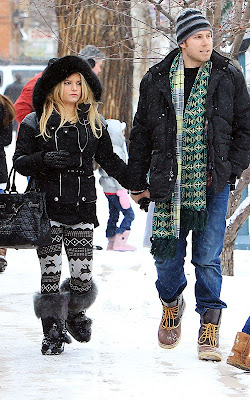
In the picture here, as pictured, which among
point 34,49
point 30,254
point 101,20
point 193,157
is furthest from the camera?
point 34,49

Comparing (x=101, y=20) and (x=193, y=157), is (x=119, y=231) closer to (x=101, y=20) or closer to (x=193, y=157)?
(x=101, y=20)

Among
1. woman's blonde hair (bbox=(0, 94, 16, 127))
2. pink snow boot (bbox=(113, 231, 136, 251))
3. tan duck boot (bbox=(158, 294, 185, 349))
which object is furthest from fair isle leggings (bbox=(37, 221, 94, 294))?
pink snow boot (bbox=(113, 231, 136, 251))

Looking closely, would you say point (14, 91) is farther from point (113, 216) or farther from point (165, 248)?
point (165, 248)

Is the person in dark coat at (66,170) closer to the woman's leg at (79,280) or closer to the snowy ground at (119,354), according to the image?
the woman's leg at (79,280)

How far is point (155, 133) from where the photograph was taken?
5055 millimetres

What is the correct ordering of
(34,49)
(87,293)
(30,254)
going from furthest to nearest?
1. (34,49)
2. (30,254)
3. (87,293)

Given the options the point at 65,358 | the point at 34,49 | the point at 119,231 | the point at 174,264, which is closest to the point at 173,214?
the point at 174,264

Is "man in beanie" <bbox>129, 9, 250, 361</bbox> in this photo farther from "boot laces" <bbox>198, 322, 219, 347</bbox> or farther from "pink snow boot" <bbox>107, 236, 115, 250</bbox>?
"pink snow boot" <bbox>107, 236, 115, 250</bbox>

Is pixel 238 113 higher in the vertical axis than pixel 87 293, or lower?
higher

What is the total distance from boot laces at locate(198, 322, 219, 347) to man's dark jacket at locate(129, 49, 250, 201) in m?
0.81

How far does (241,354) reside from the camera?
4711 mm

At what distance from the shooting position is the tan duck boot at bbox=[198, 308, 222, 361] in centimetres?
496

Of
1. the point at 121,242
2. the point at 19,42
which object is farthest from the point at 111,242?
the point at 19,42

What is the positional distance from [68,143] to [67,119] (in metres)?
0.16
